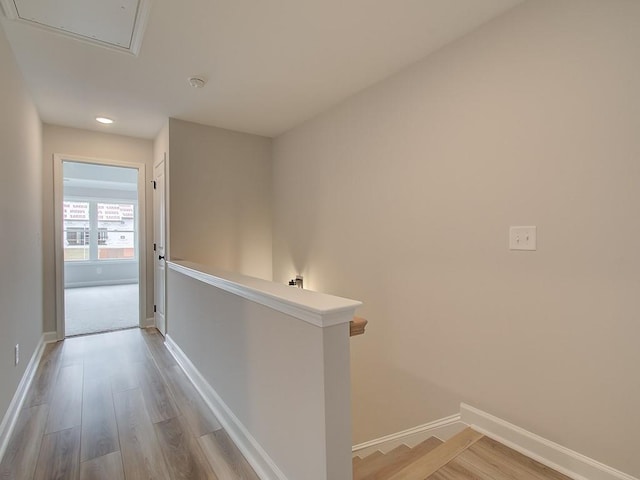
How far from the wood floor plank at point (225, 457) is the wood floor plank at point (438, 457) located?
0.73m

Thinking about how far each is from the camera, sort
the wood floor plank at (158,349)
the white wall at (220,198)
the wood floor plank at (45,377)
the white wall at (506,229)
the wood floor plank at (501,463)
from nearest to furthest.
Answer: the white wall at (506,229), the wood floor plank at (501,463), the wood floor plank at (45,377), the wood floor plank at (158,349), the white wall at (220,198)

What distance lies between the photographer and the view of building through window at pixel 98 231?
797 centimetres

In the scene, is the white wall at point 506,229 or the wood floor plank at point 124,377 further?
the wood floor plank at point 124,377

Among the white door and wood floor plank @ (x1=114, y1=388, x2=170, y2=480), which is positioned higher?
the white door

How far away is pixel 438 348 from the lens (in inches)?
84.5

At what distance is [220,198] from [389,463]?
9.99 feet

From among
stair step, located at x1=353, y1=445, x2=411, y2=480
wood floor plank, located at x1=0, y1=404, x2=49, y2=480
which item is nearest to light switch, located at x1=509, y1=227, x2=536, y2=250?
stair step, located at x1=353, y1=445, x2=411, y2=480

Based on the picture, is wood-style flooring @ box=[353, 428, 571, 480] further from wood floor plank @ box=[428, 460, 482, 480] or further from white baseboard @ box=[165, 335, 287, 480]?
white baseboard @ box=[165, 335, 287, 480]

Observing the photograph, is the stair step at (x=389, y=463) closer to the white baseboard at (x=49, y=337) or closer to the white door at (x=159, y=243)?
the white door at (x=159, y=243)

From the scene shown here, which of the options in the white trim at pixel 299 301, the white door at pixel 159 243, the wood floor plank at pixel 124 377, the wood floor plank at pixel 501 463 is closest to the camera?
the white trim at pixel 299 301

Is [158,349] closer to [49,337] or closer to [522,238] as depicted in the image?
[49,337]

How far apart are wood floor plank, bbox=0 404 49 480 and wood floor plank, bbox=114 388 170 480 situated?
392 millimetres

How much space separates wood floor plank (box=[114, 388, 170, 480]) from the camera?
1604 mm

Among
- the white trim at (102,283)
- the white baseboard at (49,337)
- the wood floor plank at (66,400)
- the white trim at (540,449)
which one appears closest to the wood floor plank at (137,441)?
the wood floor plank at (66,400)
